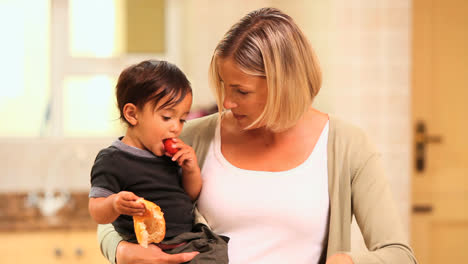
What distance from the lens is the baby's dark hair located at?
1591 mm

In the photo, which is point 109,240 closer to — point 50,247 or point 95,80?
point 50,247

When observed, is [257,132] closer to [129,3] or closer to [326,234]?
[326,234]

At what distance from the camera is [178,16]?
4246mm

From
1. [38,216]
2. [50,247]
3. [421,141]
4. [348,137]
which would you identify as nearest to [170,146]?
[348,137]

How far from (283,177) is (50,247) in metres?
2.19

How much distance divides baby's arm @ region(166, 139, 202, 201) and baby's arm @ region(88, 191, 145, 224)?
22 centimetres

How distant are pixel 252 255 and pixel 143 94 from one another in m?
0.51

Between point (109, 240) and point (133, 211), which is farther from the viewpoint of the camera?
point (109, 240)

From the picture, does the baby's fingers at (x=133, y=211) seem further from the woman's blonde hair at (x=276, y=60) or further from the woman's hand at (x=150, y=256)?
the woman's blonde hair at (x=276, y=60)

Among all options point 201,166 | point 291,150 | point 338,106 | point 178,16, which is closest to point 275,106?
point 291,150

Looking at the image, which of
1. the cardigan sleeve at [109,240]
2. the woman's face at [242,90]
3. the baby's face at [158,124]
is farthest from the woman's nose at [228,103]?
the cardigan sleeve at [109,240]

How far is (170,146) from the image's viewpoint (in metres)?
1.60

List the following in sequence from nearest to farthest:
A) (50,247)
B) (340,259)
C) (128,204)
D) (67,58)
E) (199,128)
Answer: (128,204)
(340,259)
(199,128)
(50,247)
(67,58)

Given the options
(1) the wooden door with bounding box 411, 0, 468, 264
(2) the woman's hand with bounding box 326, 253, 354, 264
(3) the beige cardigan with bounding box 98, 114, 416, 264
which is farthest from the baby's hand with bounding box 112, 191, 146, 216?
(1) the wooden door with bounding box 411, 0, 468, 264
